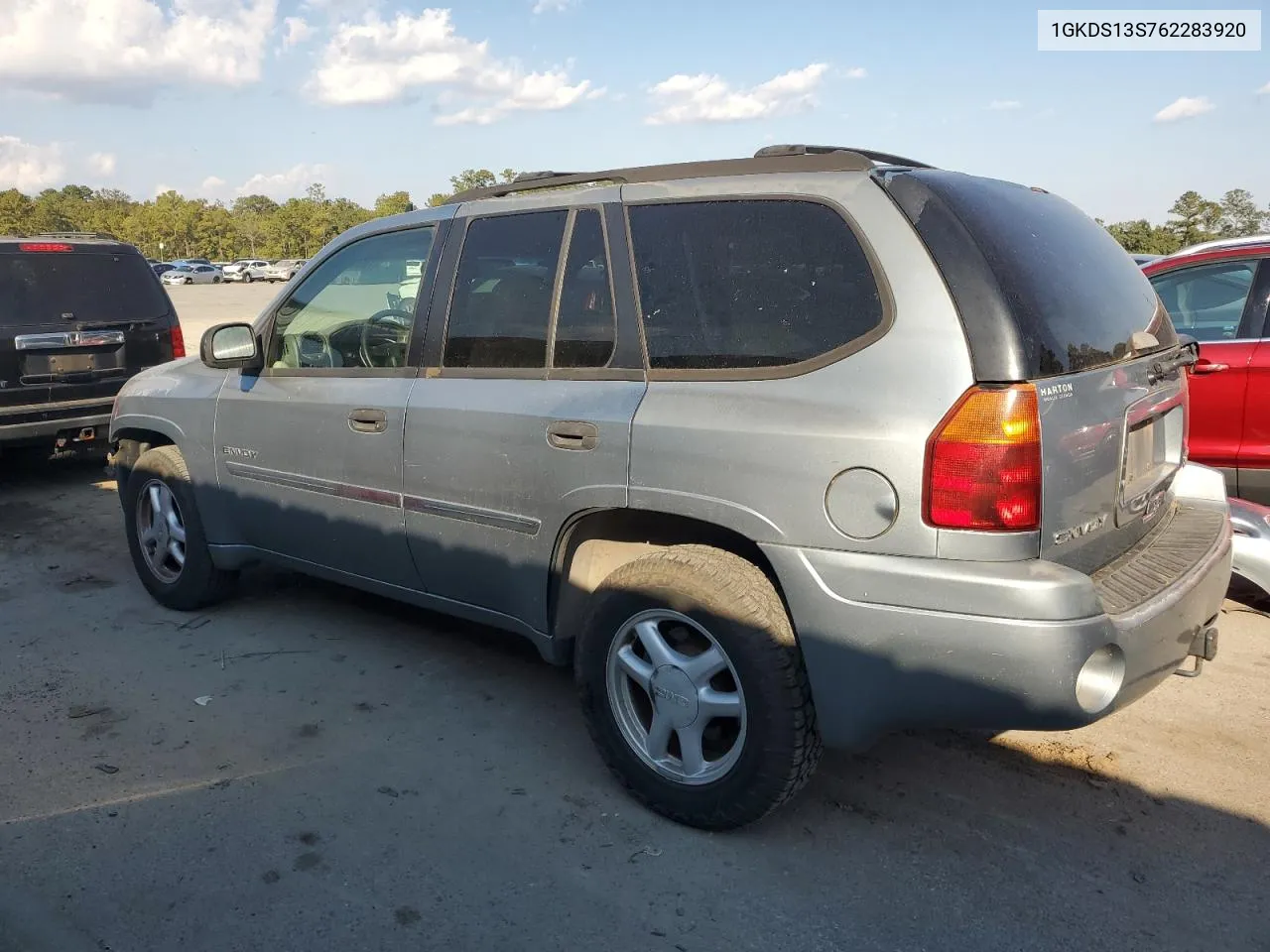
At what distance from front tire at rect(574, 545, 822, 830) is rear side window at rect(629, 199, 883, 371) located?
2.01 feet

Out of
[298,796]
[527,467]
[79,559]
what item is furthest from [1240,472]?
[79,559]

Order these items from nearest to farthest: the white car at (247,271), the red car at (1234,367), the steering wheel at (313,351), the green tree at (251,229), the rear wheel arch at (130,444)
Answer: the steering wheel at (313,351) < the rear wheel arch at (130,444) < the red car at (1234,367) < the white car at (247,271) < the green tree at (251,229)

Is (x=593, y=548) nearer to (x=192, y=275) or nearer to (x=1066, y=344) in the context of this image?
(x=1066, y=344)

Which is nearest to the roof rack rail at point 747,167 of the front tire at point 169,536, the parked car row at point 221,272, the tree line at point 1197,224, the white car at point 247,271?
the front tire at point 169,536

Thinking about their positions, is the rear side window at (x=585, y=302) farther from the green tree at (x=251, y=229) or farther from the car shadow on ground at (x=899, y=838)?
the green tree at (x=251, y=229)

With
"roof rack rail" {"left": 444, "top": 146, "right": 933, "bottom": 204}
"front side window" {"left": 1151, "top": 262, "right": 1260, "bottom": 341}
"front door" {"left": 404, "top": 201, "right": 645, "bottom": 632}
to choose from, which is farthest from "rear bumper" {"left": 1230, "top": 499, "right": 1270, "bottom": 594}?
"front door" {"left": 404, "top": 201, "right": 645, "bottom": 632}

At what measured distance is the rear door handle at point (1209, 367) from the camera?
18.0ft

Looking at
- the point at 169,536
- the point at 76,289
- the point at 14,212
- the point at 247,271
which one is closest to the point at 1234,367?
the point at 169,536

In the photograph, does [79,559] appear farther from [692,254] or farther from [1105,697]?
[1105,697]

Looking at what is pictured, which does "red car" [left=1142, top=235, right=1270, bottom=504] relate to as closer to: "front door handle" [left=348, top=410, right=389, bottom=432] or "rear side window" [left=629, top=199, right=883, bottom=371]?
"rear side window" [left=629, top=199, right=883, bottom=371]

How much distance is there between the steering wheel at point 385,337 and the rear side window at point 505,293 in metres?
0.26

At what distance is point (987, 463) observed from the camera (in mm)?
2475

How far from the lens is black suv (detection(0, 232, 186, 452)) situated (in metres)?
7.11

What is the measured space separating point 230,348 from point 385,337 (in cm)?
85
